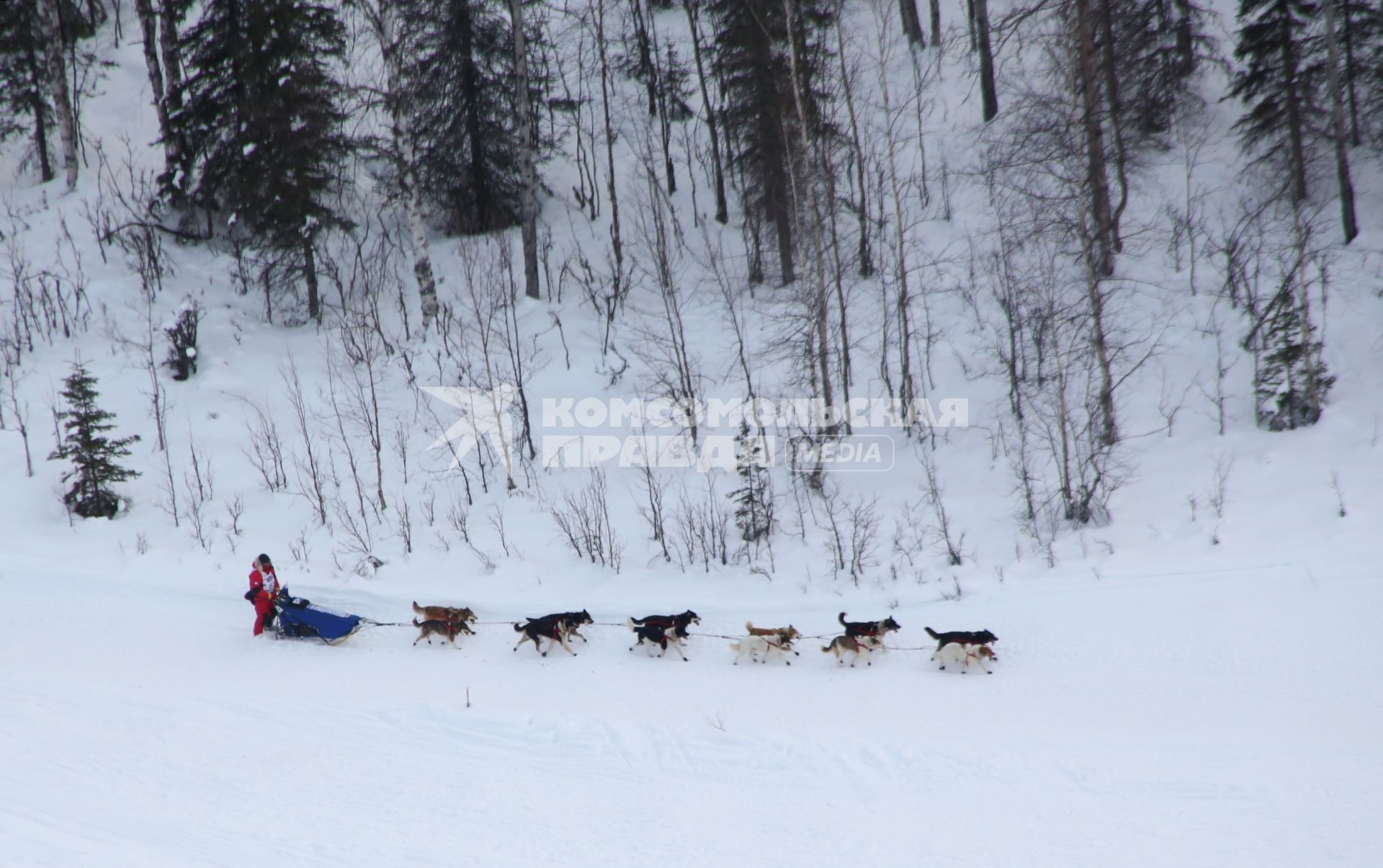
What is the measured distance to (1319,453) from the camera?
11266 mm

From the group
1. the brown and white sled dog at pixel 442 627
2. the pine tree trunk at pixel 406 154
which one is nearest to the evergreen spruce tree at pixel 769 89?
the pine tree trunk at pixel 406 154

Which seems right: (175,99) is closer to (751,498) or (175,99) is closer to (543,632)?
(751,498)

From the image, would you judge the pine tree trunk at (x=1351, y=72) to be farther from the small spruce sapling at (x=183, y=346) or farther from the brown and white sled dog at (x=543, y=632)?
the small spruce sapling at (x=183, y=346)

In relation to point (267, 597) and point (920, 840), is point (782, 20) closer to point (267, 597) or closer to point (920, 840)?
point (267, 597)

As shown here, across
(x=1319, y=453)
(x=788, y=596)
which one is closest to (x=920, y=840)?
(x=788, y=596)

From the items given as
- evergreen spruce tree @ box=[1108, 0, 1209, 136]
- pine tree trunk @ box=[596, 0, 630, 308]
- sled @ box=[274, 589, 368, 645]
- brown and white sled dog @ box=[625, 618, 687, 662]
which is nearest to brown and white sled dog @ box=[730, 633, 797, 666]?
brown and white sled dog @ box=[625, 618, 687, 662]

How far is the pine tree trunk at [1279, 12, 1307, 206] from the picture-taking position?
52.1ft

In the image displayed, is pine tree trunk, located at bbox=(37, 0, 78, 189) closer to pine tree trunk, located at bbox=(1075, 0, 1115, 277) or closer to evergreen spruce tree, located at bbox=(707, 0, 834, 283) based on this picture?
evergreen spruce tree, located at bbox=(707, 0, 834, 283)

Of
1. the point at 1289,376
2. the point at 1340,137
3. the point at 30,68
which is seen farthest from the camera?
the point at 30,68

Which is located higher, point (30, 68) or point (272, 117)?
point (30, 68)

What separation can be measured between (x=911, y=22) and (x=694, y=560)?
23.0 m

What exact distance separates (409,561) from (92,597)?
14.9 ft

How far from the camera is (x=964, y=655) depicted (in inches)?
325

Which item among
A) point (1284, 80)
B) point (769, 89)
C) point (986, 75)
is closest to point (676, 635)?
point (769, 89)
